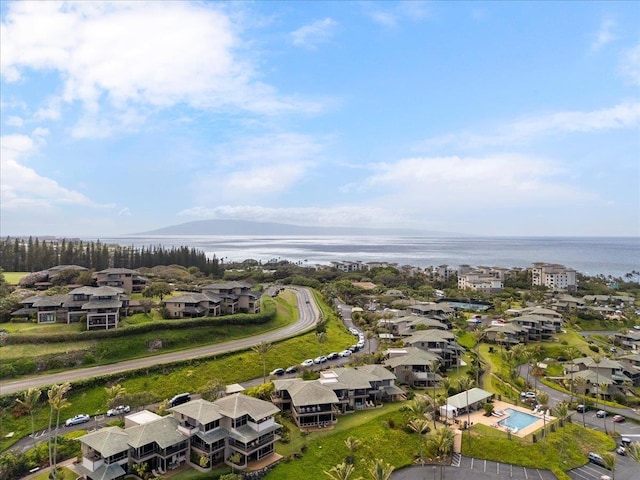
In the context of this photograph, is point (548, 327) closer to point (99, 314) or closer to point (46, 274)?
point (99, 314)

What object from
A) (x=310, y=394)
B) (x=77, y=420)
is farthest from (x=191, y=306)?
(x=310, y=394)

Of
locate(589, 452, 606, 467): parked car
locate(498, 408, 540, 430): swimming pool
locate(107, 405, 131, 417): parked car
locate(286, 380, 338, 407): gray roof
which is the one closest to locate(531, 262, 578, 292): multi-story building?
locate(498, 408, 540, 430): swimming pool

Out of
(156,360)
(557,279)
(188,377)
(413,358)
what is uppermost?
(557,279)

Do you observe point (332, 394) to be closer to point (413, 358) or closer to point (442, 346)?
point (413, 358)

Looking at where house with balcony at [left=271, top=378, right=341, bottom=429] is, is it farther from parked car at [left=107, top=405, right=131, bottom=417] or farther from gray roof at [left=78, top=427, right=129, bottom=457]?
gray roof at [left=78, top=427, right=129, bottom=457]

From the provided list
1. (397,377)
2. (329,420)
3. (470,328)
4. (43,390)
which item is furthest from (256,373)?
(470,328)
